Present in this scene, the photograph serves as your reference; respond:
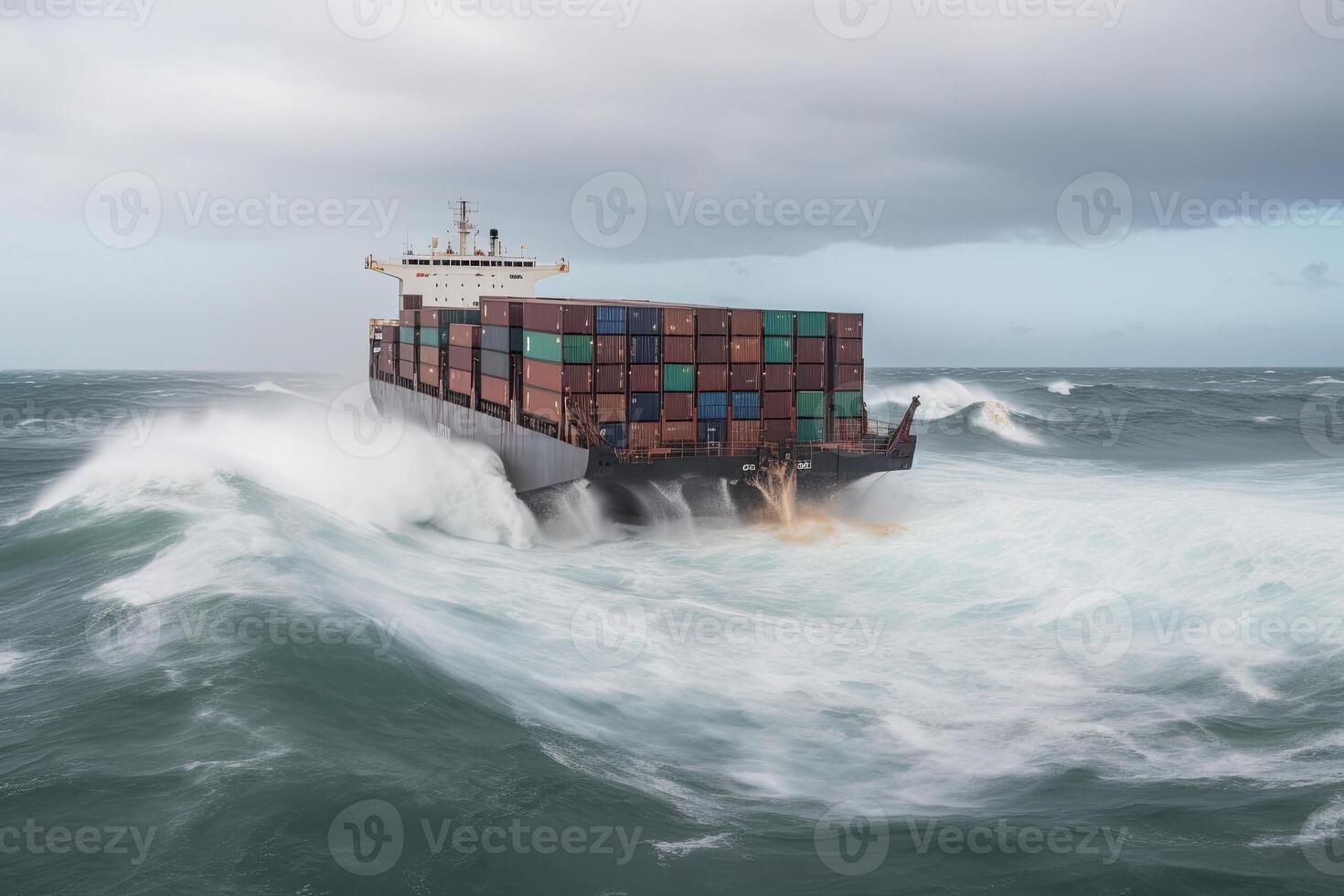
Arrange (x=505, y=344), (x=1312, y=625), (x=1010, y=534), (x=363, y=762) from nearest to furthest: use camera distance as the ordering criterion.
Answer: (x=363, y=762) < (x=1312, y=625) < (x=1010, y=534) < (x=505, y=344)

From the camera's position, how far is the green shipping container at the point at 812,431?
1414 inches

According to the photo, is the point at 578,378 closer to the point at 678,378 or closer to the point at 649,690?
the point at 678,378

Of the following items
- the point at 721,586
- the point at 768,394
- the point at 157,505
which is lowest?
the point at 721,586

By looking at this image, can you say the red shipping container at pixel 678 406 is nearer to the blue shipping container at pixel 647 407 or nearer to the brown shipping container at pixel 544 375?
the blue shipping container at pixel 647 407

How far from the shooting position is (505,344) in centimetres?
3962

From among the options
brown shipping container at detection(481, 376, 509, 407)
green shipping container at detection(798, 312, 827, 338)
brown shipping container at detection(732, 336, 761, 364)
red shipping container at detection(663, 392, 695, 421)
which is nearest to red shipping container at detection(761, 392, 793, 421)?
brown shipping container at detection(732, 336, 761, 364)

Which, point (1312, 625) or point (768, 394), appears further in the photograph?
point (768, 394)

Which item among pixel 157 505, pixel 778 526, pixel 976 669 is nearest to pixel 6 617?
pixel 157 505

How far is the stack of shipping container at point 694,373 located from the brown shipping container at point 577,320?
0.03m

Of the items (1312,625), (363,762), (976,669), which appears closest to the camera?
(363,762)

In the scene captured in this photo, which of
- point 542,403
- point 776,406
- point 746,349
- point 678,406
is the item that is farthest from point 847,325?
point 542,403

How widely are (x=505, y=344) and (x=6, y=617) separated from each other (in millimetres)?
22410

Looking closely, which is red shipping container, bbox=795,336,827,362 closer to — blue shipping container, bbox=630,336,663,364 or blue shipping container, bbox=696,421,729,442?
blue shipping container, bbox=696,421,729,442

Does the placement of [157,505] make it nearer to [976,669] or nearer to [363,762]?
[363,762]
